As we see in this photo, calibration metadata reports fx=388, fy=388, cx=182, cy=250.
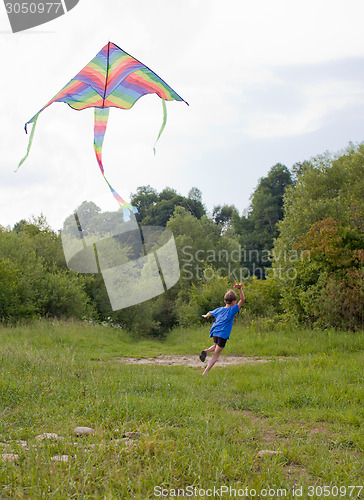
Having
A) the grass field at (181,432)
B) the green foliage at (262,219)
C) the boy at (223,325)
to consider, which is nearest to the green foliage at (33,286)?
the grass field at (181,432)

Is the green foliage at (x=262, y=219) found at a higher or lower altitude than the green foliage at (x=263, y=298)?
higher

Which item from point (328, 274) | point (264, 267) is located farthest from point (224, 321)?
point (264, 267)

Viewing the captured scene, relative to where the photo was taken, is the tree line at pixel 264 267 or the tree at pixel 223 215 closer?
the tree line at pixel 264 267

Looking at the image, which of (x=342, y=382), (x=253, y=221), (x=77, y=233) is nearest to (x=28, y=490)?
(x=342, y=382)

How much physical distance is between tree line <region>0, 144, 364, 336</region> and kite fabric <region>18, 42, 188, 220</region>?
9.89 metres

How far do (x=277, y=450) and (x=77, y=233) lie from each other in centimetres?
2472

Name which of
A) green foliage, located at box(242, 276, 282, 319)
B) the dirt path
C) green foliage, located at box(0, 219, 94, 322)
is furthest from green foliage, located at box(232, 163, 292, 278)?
the dirt path

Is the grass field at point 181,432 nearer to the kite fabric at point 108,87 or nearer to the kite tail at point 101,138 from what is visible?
the kite tail at point 101,138

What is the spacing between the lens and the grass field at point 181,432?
2.78 meters

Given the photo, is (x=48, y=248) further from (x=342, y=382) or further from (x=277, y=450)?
(x=277, y=450)

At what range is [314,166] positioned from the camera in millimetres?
25625

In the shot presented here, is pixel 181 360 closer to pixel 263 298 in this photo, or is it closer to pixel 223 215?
pixel 263 298

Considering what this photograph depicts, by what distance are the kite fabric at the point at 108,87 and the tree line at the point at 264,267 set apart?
989cm

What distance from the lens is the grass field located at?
2.78m
